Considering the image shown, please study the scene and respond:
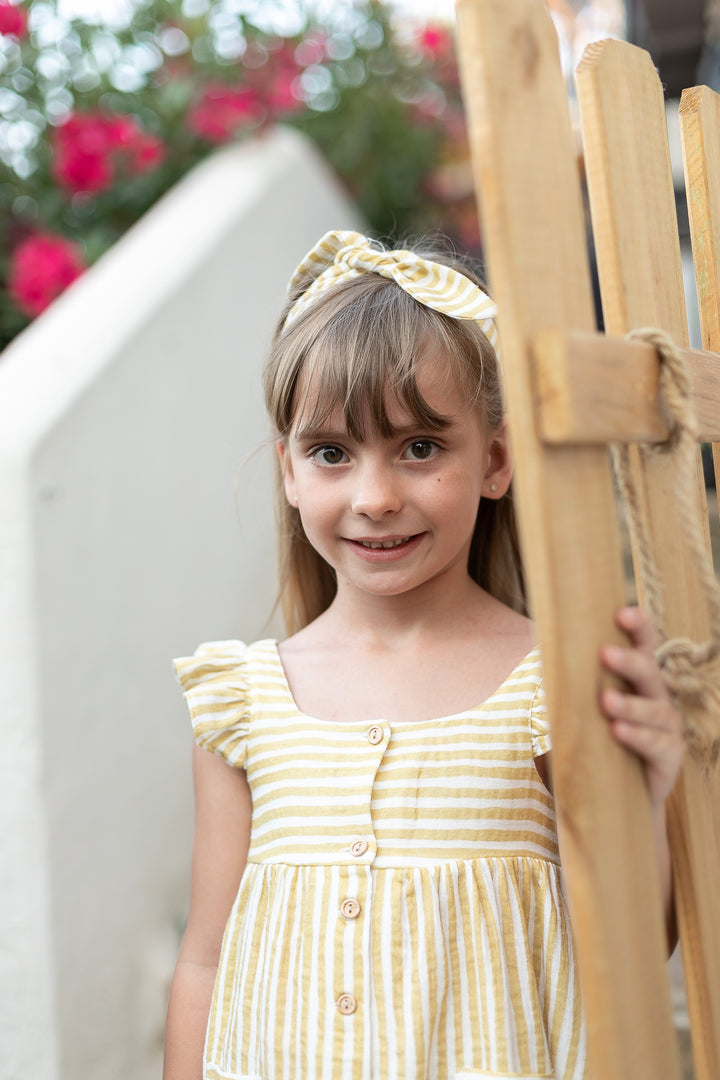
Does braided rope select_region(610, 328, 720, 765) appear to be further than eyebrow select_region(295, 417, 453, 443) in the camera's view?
No

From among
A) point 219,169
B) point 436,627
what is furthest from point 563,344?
point 219,169

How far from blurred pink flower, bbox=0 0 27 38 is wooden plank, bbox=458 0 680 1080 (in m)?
2.67

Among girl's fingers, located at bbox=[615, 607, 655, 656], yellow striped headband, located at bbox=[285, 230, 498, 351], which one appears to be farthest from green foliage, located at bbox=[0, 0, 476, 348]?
girl's fingers, located at bbox=[615, 607, 655, 656]

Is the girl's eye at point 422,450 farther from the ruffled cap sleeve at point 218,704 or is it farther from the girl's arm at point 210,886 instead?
the girl's arm at point 210,886

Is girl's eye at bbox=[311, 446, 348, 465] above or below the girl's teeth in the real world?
above

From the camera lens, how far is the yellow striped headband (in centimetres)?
150

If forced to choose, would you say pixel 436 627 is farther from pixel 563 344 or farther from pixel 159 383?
pixel 159 383

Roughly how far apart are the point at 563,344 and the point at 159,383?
6.11ft

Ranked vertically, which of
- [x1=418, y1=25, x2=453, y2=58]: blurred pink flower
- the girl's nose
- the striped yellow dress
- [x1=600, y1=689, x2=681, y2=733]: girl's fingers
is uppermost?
[x1=418, y1=25, x2=453, y2=58]: blurred pink flower

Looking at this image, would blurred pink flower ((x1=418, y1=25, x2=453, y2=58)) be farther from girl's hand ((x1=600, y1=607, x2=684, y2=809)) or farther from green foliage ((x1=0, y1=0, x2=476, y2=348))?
girl's hand ((x1=600, y1=607, x2=684, y2=809))

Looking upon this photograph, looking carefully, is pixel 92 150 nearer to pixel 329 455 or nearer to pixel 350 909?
pixel 329 455

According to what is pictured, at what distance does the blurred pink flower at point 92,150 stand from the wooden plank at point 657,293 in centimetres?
248

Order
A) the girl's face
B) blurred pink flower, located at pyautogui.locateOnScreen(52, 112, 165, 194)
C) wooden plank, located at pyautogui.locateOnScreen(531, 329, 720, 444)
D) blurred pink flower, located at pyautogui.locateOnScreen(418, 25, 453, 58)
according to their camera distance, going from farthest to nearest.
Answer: blurred pink flower, located at pyautogui.locateOnScreen(418, 25, 453, 58)
blurred pink flower, located at pyautogui.locateOnScreen(52, 112, 165, 194)
the girl's face
wooden plank, located at pyautogui.locateOnScreen(531, 329, 720, 444)

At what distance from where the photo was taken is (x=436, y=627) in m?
1.59
